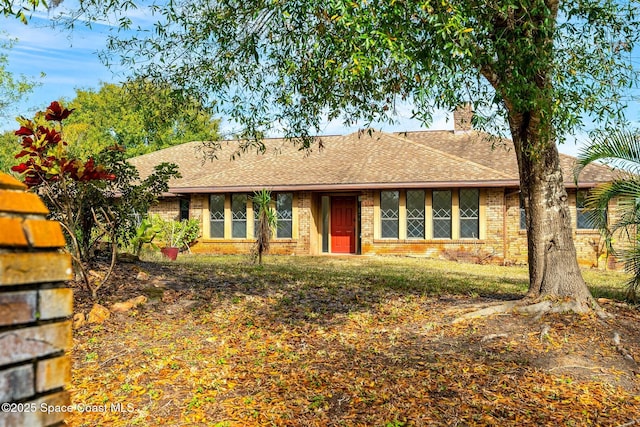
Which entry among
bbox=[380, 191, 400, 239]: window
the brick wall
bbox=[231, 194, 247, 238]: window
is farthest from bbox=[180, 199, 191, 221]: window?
the brick wall

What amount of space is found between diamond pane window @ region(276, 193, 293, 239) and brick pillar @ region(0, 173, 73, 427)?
66.6 feet

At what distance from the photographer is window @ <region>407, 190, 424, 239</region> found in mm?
21047

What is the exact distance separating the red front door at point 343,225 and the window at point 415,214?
2.42 meters

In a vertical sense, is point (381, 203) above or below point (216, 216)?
above

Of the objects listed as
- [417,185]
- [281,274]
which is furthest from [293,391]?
[417,185]

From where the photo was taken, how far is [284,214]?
73.4 ft

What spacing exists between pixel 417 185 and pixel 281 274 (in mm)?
9694

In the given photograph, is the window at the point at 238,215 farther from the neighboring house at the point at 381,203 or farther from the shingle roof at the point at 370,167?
the shingle roof at the point at 370,167

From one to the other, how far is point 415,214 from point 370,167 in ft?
9.54

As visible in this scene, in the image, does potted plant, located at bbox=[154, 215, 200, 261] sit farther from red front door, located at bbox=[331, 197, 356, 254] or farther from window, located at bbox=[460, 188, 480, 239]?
window, located at bbox=[460, 188, 480, 239]

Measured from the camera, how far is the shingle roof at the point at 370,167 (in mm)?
20617

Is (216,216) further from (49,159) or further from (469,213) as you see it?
(49,159)

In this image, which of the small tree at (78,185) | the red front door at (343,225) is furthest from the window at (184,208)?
the small tree at (78,185)

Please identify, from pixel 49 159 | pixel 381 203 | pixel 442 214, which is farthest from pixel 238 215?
pixel 49 159
